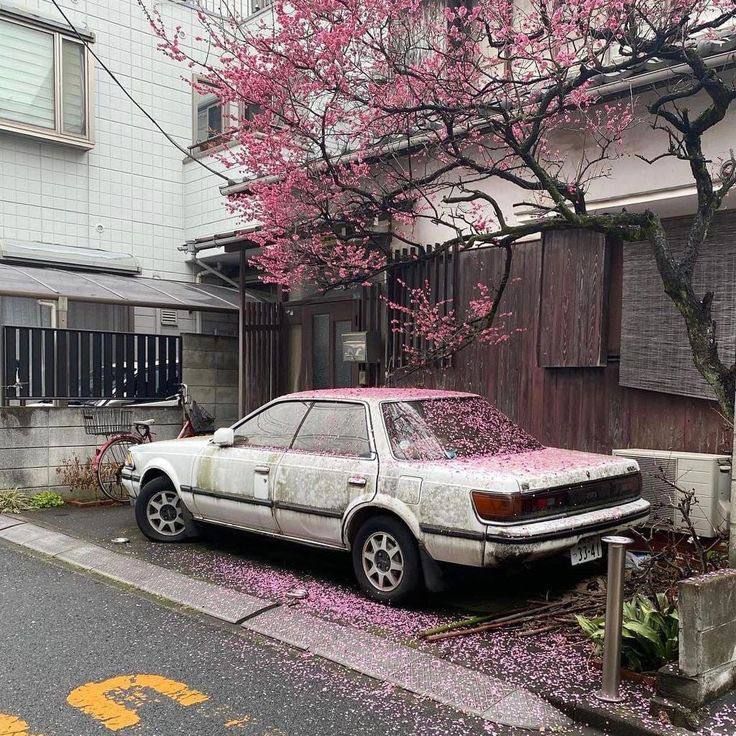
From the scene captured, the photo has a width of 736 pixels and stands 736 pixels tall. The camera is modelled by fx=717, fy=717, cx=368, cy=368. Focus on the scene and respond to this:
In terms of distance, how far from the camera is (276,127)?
743cm

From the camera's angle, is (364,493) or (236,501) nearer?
(364,493)

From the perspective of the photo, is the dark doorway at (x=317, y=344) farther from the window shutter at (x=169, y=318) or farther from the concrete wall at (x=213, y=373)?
the window shutter at (x=169, y=318)

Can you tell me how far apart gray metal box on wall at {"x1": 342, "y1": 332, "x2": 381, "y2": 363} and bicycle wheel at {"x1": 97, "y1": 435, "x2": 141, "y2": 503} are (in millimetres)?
2960

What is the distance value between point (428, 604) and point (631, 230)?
10.9 feet

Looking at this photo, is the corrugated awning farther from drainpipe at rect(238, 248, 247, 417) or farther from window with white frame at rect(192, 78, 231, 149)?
window with white frame at rect(192, 78, 231, 149)

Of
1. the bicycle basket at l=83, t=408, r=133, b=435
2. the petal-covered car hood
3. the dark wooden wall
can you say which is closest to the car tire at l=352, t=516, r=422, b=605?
the petal-covered car hood

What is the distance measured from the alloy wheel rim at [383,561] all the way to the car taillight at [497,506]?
2.43 feet

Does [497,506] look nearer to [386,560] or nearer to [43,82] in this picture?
[386,560]

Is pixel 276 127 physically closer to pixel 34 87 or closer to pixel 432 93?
pixel 432 93

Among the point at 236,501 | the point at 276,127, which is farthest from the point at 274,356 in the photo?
the point at 236,501

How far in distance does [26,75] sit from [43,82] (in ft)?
0.89

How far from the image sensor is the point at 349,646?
4191 millimetres

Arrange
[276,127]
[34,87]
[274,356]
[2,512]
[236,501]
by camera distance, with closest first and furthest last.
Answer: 1. [236,501]
2. [276,127]
3. [2,512]
4. [274,356]
5. [34,87]

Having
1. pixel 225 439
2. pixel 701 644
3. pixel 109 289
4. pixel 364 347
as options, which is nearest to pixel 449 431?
pixel 225 439
